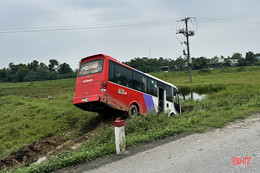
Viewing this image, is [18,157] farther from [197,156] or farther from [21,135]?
[197,156]

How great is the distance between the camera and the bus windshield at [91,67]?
935cm

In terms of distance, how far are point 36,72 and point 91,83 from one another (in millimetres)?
67500

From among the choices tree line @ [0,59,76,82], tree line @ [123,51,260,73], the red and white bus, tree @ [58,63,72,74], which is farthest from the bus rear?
tree @ [58,63,72,74]

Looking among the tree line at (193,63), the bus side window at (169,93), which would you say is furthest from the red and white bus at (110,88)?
the tree line at (193,63)

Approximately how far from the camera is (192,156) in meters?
4.45

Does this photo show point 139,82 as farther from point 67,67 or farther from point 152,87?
point 67,67

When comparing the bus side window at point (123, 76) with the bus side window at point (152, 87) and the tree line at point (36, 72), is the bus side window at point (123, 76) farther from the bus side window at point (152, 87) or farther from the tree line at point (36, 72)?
the tree line at point (36, 72)

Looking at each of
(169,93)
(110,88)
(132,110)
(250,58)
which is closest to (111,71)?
(110,88)

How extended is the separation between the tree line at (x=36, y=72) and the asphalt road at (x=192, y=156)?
228 feet

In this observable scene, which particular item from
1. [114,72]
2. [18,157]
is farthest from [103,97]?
[18,157]

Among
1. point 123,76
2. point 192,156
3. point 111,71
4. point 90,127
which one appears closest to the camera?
point 192,156

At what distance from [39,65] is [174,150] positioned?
290ft

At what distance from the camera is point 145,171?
3967mm

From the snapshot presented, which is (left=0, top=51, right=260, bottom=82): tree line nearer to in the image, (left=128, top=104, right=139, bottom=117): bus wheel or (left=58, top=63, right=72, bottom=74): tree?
(left=58, top=63, right=72, bottom=74): tree
